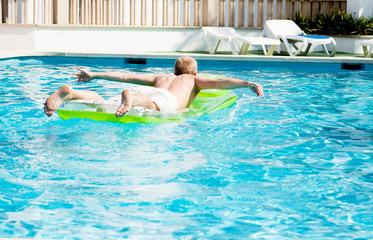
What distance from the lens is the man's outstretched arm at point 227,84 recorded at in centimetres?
465

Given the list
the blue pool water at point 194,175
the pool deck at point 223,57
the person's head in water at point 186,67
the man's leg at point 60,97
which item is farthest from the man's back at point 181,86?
the pool deck at point 223,57

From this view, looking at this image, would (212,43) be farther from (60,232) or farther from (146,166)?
(60,232)

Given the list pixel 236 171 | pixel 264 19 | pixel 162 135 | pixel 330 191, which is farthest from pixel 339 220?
pixel 264 19

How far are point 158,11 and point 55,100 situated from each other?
8.54 meters

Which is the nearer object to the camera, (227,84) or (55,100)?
(55,100)

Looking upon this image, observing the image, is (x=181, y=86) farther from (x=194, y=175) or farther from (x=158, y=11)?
(x=158, y=11)

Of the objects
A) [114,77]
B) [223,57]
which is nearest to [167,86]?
[114,77]

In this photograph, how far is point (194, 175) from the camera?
375 cm

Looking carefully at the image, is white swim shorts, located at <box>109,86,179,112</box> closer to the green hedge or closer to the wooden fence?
the wooden fence

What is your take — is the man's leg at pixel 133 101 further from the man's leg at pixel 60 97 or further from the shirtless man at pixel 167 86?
the man's leg at pixel 60 97

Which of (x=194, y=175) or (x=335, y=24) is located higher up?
(x=335, y=24)

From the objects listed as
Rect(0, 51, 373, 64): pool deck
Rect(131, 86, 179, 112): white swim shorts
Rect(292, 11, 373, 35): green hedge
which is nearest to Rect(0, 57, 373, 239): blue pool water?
Rect(131, 86, 179, 112): white swim shorts

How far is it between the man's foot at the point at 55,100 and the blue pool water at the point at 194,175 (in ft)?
0.93

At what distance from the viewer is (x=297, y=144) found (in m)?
4.76
